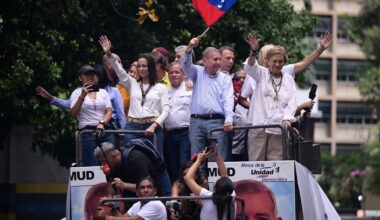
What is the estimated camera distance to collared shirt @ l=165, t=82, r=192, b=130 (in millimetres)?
15242

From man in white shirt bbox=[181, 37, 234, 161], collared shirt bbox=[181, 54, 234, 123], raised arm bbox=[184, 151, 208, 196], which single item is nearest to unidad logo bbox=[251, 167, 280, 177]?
raised arm bbox=[184, 151, 208, 196]

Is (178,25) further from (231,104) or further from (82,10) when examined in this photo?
(231,104)

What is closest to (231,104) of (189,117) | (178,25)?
(189,117)

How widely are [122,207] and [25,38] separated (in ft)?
36.5

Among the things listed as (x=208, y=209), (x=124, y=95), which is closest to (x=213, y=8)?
(x=124, y=95)

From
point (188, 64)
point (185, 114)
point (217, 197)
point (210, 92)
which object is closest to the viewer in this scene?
point (217, 197)

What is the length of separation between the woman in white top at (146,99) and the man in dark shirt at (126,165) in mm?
1019

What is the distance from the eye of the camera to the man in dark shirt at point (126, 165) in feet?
44.5

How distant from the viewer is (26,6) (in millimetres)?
24141

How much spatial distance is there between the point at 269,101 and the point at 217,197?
4.98ft

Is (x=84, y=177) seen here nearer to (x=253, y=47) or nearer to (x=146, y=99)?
(x=146, y=99)

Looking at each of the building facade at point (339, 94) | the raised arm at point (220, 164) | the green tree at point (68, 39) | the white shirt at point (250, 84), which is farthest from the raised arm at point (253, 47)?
the building facade at point (339, 94)

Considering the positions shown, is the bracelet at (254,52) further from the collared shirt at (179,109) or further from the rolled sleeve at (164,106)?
the collared shirt at (179,109)

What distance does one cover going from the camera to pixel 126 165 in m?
13.7
